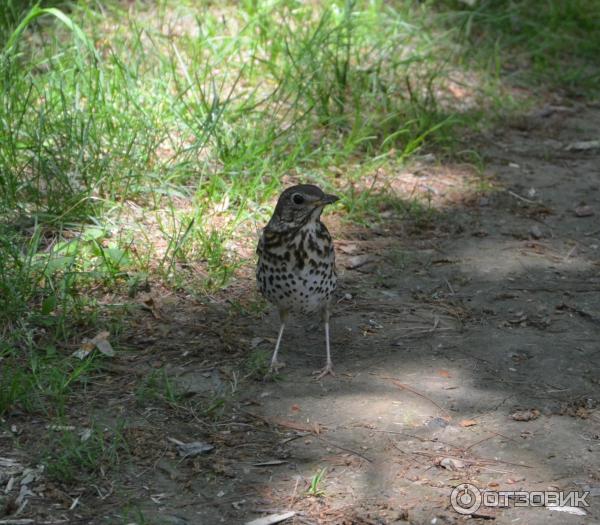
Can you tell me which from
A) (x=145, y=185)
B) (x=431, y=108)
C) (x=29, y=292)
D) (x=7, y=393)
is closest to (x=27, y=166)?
(x=145, y=185)

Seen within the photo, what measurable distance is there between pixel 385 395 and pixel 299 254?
806mm

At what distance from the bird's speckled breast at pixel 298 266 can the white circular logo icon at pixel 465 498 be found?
1.35m

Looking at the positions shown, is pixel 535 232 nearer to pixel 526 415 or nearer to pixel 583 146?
pixel 583 146

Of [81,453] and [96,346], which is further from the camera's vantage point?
[96,346]

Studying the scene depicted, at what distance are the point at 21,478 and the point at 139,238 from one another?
2319 mm

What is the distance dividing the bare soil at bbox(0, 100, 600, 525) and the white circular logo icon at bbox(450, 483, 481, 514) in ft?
0.12

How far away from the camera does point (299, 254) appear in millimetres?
4852

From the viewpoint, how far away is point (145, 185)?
21.0 feet

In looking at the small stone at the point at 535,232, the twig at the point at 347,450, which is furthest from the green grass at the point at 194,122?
the twig at the point at 347,450

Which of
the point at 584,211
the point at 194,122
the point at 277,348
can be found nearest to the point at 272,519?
the point at 277,348

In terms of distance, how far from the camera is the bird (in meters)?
4.86

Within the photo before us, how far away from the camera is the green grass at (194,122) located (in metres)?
5.55

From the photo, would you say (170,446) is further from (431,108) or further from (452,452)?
(431,108)

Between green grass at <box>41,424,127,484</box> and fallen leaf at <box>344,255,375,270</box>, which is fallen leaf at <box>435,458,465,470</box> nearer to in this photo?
green grass at <box>41,424,127,484</box>
